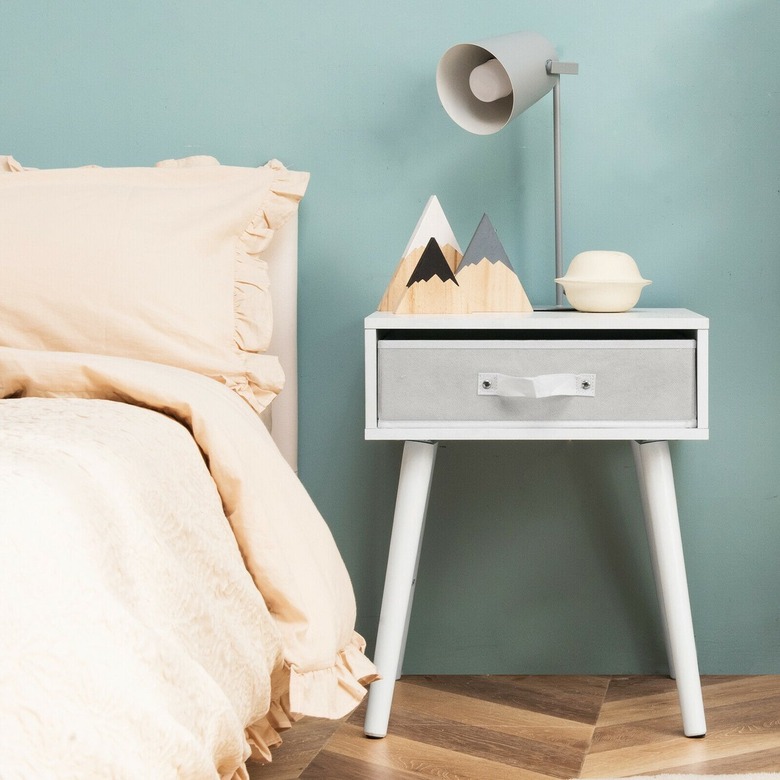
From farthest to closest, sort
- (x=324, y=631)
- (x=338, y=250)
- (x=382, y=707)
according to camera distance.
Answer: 1. (x=338, y=250)
2. (x=382, y=707)
3. (x=324, y=631)

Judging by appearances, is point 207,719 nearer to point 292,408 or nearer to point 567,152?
point 292,408

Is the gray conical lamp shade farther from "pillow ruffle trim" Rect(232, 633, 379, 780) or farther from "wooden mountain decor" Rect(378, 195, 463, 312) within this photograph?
"pillow ruffle trim" Rect(232, 633, 379, 780)

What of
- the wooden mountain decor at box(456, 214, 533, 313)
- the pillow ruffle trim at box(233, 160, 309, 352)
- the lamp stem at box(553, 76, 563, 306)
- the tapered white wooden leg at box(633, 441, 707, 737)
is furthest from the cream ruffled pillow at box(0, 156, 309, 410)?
the tapered white wooden leg at box(633, 441, 707, 737)

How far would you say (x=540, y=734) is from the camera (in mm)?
1446

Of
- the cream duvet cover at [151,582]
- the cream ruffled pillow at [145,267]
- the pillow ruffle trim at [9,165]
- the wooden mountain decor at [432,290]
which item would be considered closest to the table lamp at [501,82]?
the wooden mountain decor at [432,290]

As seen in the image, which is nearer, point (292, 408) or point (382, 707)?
point (382, 707)

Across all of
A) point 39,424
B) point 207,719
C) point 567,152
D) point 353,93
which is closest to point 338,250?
point 353,93

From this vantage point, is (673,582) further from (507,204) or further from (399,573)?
(507,204)

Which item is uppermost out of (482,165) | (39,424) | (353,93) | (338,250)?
(353,93)

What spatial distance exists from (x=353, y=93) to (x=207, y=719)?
1.20 meters

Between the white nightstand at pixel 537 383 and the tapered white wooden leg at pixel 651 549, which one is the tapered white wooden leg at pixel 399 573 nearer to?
the white nightstand at pixel 537 383

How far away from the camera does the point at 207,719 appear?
0.78 metres

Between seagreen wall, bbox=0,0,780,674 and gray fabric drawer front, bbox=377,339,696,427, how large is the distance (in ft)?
1.18

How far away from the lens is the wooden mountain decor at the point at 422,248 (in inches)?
59.2
